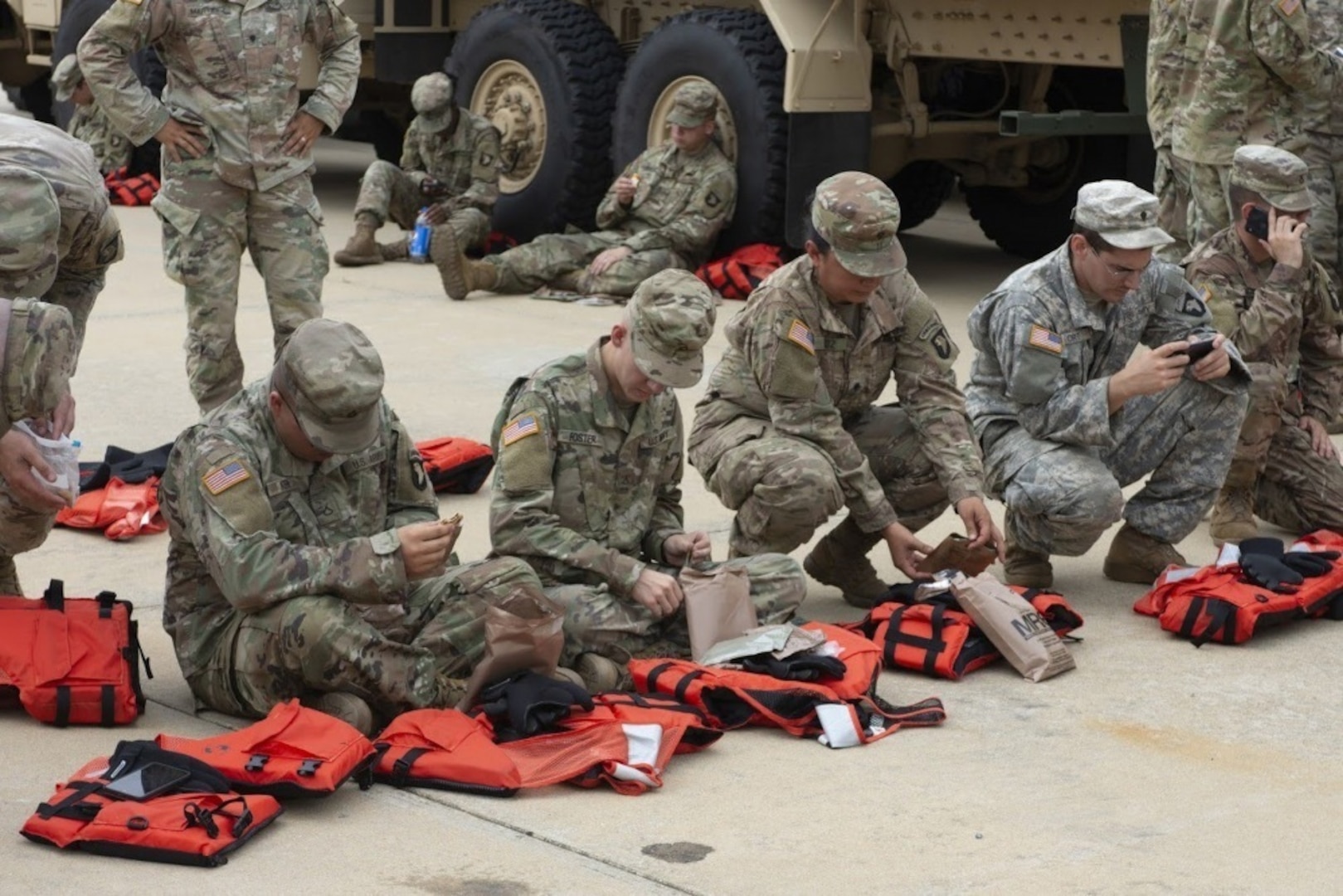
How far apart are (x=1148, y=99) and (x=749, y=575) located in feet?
11.7

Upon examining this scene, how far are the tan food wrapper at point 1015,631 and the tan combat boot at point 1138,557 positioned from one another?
0.82 m

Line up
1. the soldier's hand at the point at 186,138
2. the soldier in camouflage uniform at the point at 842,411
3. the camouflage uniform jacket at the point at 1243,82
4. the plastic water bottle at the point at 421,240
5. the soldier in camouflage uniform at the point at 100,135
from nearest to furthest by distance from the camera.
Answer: the soldier in camouflage uniform at the point at 842,411 → the soldier's hand at the point at 186,138 → the camouflage uniform jacket at the point at 1243,82 → the plastic water bottle at the point at 421,240 → the soldier in camouflage uniform at the point at 100,135

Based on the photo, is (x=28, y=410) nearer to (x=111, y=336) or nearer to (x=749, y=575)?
(x=749, y=575)

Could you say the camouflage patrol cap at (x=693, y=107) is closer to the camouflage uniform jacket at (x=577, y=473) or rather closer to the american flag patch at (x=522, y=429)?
the camouflage uniform jacket at (x=577, y=473)

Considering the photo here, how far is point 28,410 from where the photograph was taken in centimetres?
387

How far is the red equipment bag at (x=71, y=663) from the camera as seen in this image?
14.1ft

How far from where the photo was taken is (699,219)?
9719 millimetres

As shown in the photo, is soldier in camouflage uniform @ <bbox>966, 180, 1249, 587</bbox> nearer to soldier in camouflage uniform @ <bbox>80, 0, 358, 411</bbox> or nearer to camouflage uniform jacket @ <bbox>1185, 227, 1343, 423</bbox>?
camouflage uniform jacket @ <bbox>1185, 227, 1343, 423</bbox>

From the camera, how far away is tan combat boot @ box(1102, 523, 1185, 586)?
5594mm

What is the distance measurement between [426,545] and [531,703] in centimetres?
35

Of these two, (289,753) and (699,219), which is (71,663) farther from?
(699,219)

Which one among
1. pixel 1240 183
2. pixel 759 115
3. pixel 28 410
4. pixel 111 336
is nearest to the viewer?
pixel 28 410

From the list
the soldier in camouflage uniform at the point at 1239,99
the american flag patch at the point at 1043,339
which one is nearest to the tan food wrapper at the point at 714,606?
the american flag patch at the point at 1043,339

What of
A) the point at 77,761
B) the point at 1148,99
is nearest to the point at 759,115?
the point at 1148,99
